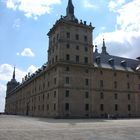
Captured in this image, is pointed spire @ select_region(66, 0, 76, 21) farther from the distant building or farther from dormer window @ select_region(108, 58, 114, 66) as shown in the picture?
dormer window @ select_region(108, 58, 114, 66)

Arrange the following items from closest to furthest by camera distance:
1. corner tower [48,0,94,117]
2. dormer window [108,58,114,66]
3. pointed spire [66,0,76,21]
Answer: corner tower [48,0,94,117] < pointed spire [66,0,76,21] < dormer window [108,58,114,66]

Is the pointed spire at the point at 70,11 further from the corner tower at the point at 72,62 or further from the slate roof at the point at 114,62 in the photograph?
the slate roof at the point at 114,62

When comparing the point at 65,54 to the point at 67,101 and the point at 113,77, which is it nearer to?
the point at 67,101

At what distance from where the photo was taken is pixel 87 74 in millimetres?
66625

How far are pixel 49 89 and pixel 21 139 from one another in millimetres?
53133

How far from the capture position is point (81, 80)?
214 ft

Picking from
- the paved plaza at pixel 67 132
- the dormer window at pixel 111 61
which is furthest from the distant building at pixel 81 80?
the paved plaza at pixel 67 132

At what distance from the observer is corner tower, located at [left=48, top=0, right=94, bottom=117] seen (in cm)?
6241

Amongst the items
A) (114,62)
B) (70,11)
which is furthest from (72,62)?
(114,62)

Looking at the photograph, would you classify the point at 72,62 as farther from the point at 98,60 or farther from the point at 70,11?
the point at 70,11

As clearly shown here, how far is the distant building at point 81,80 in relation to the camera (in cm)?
6312

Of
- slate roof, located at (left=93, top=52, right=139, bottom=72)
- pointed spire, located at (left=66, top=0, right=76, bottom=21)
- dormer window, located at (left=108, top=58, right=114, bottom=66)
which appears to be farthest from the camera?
dormer window, located at (left=108, top=58, right=114, bottom=66)

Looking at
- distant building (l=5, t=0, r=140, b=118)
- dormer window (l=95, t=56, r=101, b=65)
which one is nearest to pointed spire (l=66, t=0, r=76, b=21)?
distant building (l=5, t=0, r=140, b=118)

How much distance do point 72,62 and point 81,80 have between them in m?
5.40
